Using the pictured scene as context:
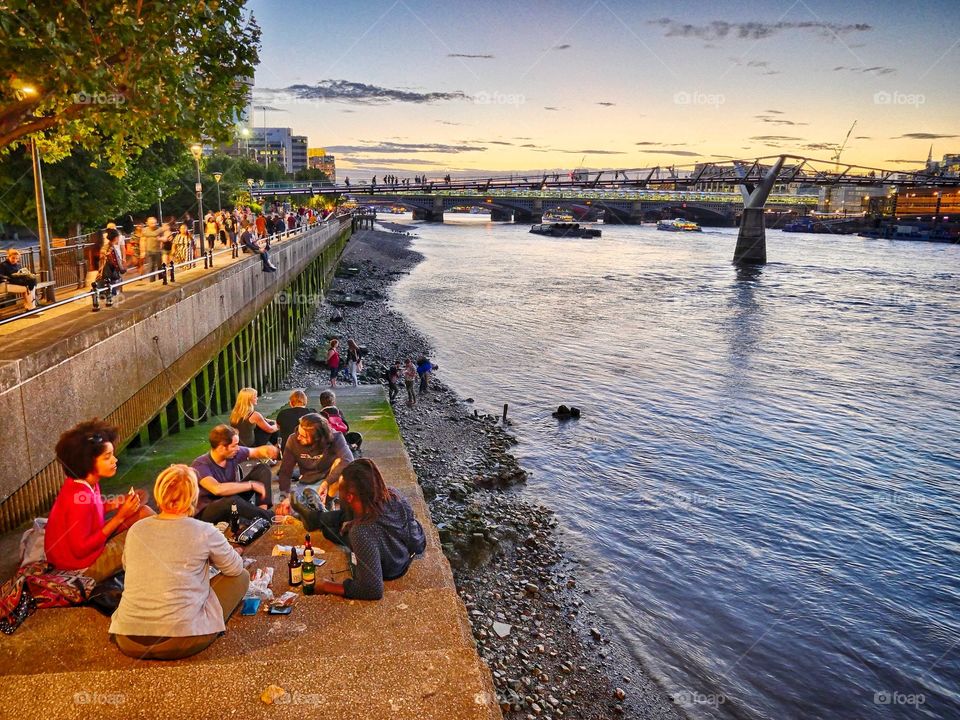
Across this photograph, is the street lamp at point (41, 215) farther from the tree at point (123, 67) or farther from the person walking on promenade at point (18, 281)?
the tree at point (123, 67)

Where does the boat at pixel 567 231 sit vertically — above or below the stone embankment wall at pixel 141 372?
below

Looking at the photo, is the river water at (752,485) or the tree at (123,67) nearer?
the tree at (123,67)

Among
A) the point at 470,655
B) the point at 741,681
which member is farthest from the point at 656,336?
the point at 470,655

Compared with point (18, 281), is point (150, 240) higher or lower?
higher

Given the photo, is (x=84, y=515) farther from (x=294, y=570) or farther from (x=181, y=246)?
(x=181, y=246)

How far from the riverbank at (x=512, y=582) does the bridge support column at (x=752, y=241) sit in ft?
277

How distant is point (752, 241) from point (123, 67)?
3923 inches

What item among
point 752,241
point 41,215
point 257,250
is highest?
point 41,215

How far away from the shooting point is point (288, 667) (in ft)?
16.6

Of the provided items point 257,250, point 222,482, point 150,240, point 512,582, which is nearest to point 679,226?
point 257,250

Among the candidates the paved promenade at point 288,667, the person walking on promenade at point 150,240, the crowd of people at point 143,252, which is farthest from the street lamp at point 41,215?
the paved promenade at point 288,667

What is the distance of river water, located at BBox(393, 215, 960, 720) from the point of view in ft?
35.2

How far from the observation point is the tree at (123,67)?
8.16 m

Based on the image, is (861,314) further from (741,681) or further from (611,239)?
(611,239)
